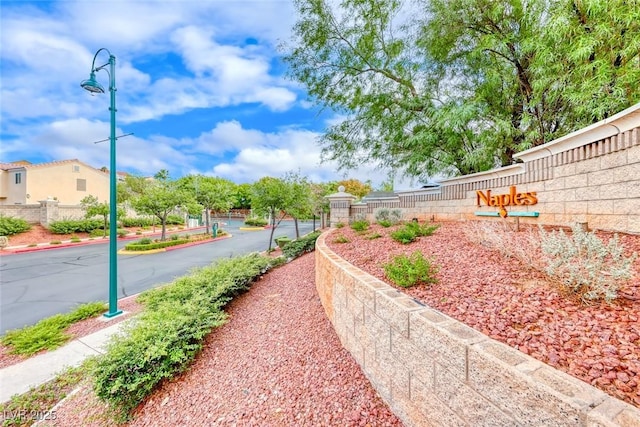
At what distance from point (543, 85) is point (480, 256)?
4.67 meters

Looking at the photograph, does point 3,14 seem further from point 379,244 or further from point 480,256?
point 480,256

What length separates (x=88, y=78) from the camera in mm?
5246

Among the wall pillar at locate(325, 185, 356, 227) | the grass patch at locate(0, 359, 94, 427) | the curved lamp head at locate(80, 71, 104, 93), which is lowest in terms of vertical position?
the grass patch at locate(0, 359, 94, 427)

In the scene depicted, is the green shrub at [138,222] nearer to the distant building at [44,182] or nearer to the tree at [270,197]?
the distant building at [44,182]

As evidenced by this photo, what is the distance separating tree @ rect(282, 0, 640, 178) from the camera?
4637mm

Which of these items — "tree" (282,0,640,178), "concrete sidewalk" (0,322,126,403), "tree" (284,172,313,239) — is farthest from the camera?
"tree" (284,172,313,239)

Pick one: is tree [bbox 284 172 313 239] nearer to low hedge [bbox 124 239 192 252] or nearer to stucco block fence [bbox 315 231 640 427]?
low hedge [bbox 124 239 192 252]

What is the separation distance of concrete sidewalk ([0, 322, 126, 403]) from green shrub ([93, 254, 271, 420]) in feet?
1.72

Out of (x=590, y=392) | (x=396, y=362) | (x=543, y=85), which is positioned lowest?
(x=396, y=362)

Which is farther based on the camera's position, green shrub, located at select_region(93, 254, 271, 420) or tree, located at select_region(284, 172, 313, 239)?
tree, located at select_region(284, 172, 313, 239)

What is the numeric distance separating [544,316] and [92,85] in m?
7.67

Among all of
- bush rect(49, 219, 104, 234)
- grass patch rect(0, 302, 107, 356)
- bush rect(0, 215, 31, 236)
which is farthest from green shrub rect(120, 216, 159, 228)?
grass patch rect(0, 302, 107, 356)

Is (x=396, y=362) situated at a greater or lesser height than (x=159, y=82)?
lesser

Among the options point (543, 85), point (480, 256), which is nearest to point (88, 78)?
point (480, 256)
